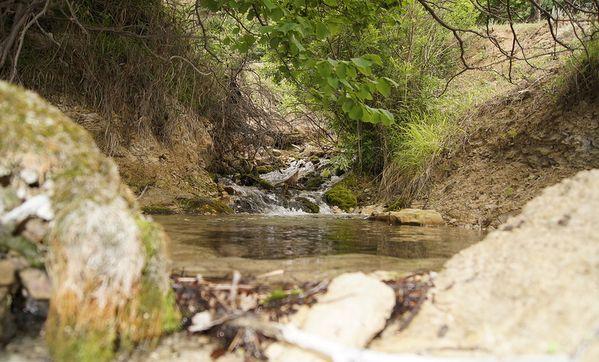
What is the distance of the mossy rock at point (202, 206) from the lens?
5.42 meters

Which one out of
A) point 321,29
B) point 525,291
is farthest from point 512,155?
point 525,291

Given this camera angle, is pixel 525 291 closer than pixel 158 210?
Yes

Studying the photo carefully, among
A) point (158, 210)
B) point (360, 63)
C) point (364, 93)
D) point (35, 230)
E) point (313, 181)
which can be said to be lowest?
point (158, 210)

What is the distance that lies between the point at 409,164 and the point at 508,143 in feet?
4.86

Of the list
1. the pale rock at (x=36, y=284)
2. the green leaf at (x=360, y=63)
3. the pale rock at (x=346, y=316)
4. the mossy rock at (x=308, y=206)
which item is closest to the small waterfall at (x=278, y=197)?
the mossy rock at (x=308, y=206)

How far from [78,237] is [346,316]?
31.0 inches

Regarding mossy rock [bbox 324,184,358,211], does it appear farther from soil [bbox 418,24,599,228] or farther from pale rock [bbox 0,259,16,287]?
pale rock [bbox 0,259,16,287]

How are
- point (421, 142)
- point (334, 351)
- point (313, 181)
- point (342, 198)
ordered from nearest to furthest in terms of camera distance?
point (334, 351)
point (421, 142)
point (342, 198)
point (313, 181)

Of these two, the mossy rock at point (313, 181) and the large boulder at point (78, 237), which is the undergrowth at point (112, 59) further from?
the mossy rock at point (313, 181)

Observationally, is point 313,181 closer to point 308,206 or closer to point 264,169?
point 264,169

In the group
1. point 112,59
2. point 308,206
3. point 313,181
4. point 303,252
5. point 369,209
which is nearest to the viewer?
point 303,252

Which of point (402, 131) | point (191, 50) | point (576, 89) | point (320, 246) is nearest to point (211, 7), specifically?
point (320, 246)

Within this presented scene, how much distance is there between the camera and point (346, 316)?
1.33m

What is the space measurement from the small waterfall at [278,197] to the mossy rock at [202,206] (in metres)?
0.61
